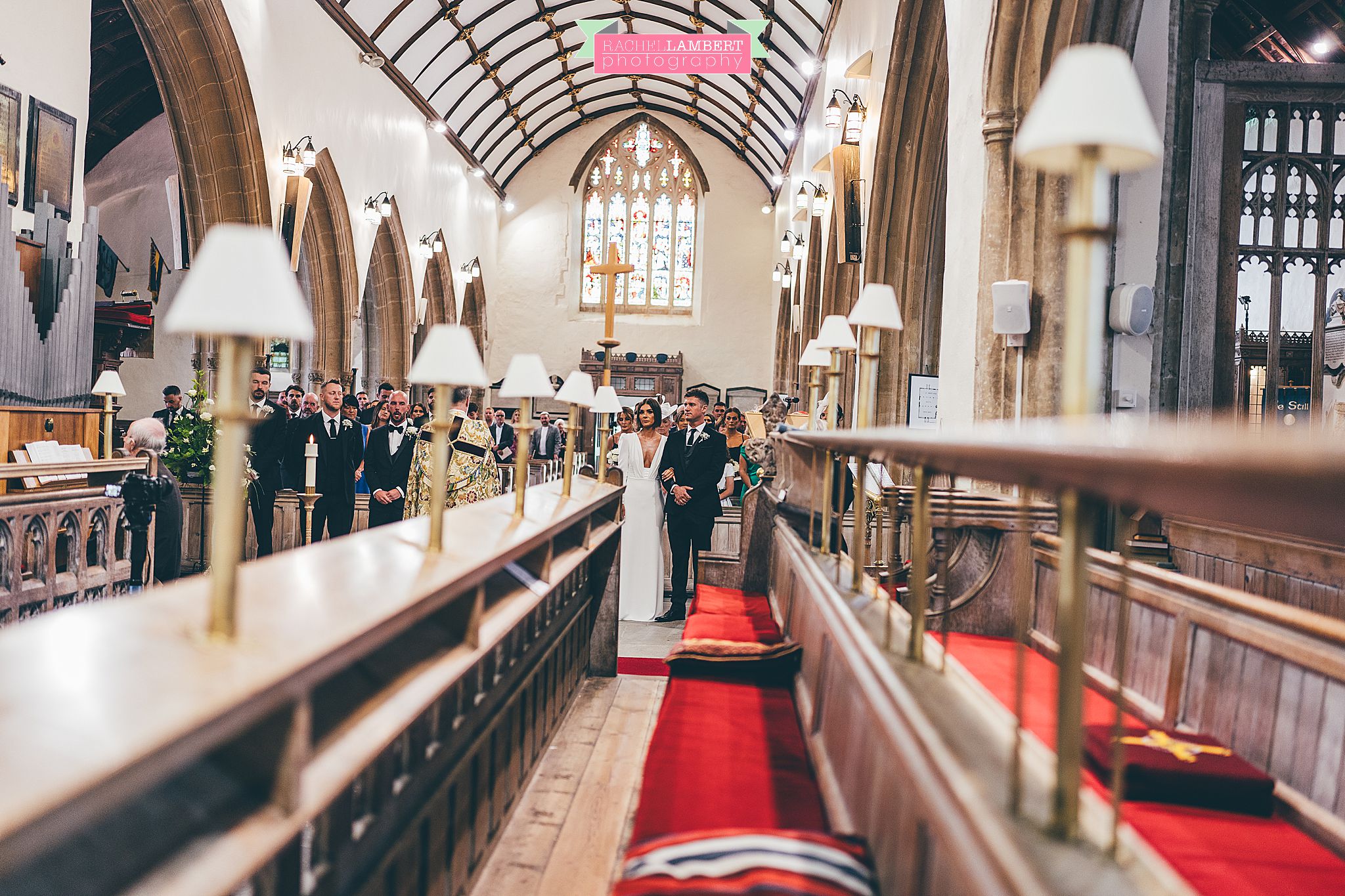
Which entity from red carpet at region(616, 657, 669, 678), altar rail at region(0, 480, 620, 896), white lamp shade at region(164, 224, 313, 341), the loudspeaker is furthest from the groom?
white lamp shade at region(164, 224, 313, 341)

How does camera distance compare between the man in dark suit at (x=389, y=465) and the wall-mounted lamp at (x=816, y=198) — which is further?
the wall-mounted lamp at (x=816, y=198)

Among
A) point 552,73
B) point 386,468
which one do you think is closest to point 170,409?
point 386,468

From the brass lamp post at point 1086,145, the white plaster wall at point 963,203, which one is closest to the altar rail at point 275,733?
the brass lamp post at point 1086,145

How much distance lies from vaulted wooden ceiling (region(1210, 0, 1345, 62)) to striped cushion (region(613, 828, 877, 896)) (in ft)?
23.6

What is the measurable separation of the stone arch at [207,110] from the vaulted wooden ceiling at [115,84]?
182 centimetres

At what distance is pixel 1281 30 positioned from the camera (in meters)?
7.30

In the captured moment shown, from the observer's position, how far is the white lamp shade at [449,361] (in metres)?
1.72

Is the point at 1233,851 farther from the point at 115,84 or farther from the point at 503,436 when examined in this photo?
the point at 115,84

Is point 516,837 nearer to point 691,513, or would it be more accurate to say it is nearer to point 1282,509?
point 1282,509

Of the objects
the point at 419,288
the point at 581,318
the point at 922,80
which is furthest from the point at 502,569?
the point at 581,318

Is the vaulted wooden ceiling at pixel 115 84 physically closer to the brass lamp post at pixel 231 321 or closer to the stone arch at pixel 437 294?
the stone arch at pixel 437 294

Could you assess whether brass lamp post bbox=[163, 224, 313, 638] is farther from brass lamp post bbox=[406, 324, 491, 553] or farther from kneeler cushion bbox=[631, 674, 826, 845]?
kneeler cushion bbox=[631, 674, 826, 845]

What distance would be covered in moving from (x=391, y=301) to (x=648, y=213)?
7270 millimetres

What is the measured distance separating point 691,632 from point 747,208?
16094 millimetres
